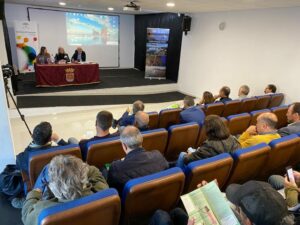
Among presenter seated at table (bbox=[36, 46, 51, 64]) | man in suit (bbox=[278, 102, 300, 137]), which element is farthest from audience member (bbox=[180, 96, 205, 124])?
presenter seated at table (bbox=[36, 46, 51, 64])

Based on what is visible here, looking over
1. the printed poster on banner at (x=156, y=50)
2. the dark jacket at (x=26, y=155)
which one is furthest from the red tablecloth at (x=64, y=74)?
the dark jacket at (x=26, y=155)

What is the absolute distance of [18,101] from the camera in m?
5.52

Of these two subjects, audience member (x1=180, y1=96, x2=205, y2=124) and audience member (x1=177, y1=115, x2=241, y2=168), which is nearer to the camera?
audience member (x1=177, y1=115, x2=241, y2=168)

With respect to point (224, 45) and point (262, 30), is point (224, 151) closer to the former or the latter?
point (262, 30)

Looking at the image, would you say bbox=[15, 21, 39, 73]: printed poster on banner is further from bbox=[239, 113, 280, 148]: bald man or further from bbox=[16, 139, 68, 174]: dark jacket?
bbox=[239, 113, 280, 148]: bald man

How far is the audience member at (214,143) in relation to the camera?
6.65 feet

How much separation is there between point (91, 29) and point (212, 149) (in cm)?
922

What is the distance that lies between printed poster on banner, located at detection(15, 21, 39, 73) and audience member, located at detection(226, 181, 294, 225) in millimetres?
9297

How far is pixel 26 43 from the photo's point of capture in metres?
8.46

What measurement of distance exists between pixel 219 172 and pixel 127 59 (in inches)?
386

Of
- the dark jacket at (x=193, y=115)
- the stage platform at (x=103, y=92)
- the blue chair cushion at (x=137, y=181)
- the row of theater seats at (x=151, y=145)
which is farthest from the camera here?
the stage platform at (x=103, y=92)

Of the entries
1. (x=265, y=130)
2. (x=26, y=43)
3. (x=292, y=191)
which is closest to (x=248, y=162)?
(x=292, y=191)

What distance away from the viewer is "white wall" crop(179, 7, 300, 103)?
4.85m

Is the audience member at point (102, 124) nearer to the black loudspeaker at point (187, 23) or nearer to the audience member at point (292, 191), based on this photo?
the audience member at point (292, 191)
